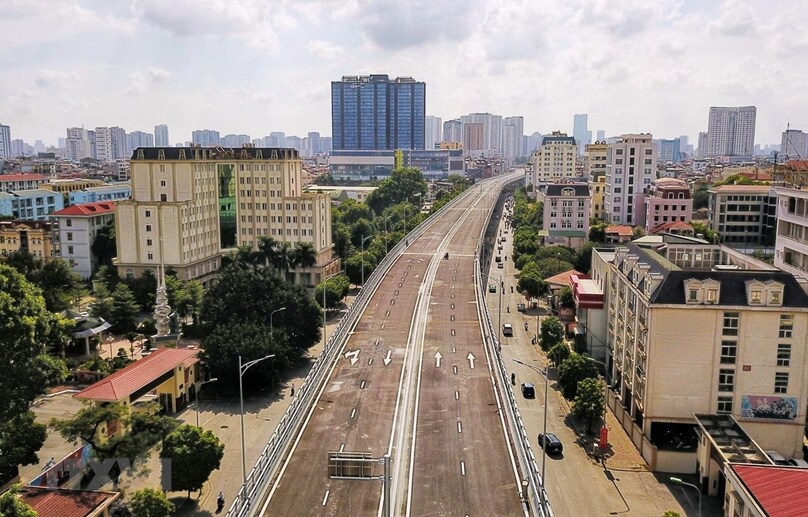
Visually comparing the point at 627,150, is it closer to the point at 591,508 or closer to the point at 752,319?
the point at 752,319

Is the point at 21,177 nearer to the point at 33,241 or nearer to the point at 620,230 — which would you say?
the point at 33,241

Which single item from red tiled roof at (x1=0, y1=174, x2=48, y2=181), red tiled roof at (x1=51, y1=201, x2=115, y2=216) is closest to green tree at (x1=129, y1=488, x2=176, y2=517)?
red tiled roof at (x1=51, y1=201, x2=115, y2=216)

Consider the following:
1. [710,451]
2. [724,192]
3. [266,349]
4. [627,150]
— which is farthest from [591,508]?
[627,150]

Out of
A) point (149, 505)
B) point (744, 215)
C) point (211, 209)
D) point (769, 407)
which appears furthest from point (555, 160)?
point (149, 505)

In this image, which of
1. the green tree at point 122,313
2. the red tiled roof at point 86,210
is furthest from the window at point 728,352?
the red tiled roof at point 86,210

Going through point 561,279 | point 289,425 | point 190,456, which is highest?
point 561,279

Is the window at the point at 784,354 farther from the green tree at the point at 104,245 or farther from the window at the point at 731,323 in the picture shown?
the green tree at the point at 104,245

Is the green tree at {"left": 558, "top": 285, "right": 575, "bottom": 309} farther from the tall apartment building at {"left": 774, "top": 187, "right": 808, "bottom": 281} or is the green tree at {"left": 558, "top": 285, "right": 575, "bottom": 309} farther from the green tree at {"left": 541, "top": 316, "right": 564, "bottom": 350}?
the tall apartment building at {"left": 774, "top": 187, "right": 808, "bottom": 281}
